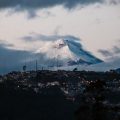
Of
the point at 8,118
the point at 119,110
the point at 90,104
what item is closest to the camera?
the point at 119,110

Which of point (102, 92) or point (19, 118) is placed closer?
point (102, 92)

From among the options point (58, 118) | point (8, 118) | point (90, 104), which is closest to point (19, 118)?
point (8, 118)

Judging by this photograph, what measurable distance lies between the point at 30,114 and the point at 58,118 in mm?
8660

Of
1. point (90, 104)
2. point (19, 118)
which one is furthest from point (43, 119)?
point (90, 104)

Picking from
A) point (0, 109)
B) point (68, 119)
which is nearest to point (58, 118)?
point (68, 119)

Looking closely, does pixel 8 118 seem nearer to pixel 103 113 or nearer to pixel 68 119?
pixel 68 119

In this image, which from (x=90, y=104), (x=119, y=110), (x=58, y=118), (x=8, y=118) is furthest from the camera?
(x=58, y=118)

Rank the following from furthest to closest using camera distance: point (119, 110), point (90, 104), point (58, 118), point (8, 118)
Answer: point (58, 118)
point (8, 118)
point (90, 104)
point (119, 110)

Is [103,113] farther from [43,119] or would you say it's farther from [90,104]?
[43,119]

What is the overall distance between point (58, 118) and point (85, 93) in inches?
5443

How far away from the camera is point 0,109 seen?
193 m

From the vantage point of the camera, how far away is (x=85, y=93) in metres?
60.8

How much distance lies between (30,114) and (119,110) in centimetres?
13926

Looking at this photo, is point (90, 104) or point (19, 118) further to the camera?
point (19, 118)
